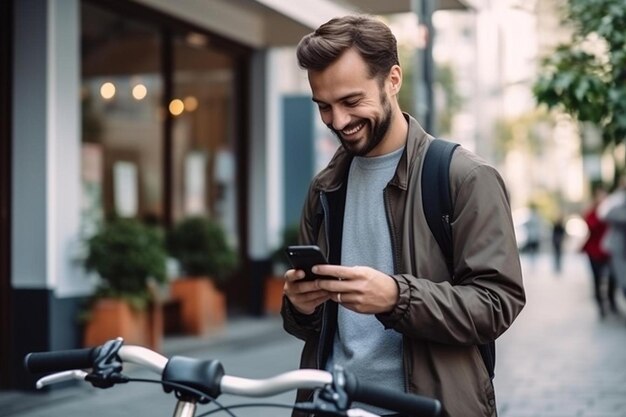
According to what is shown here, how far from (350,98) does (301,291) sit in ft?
1.61

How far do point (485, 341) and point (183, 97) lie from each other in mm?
11337

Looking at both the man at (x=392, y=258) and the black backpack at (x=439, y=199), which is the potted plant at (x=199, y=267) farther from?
the black backpack at (x=439, y=199)

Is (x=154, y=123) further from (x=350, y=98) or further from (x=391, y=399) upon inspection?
(x=391, y=399)

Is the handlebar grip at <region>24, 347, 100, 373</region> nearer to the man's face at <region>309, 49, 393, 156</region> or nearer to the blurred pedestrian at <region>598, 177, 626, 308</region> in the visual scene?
the man's face at <region>309, 49, 393, 156</region>

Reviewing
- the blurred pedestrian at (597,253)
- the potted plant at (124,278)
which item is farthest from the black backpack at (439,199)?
the blurred pedestrian at (597,253)

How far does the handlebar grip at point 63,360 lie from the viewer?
2.25 meters

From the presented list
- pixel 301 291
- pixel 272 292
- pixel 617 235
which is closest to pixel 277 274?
pixel 272 292

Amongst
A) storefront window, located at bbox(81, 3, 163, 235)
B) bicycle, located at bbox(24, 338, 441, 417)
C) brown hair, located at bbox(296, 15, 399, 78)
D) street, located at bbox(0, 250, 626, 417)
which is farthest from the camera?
storefront window, located at bbox(81, 3, 163, 235)

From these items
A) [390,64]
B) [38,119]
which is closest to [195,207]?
[38,119]

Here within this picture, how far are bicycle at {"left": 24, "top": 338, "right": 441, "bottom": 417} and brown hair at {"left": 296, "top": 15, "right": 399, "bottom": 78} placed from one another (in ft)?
2.70

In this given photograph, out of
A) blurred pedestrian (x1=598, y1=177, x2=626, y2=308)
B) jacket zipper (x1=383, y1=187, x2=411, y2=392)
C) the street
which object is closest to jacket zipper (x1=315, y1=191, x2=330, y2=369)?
jacket zipper (x1=383, y1=187, x2=411, y2=392)

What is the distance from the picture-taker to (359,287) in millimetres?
2305

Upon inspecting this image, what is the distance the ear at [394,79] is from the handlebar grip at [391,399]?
2.98 feet

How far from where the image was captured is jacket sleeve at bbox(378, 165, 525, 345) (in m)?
2.41
